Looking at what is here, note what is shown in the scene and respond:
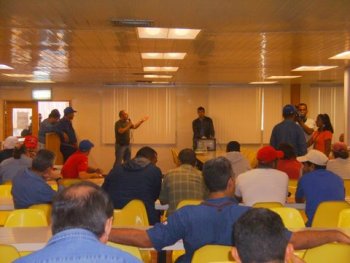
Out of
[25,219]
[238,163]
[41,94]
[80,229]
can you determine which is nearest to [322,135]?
[238,163]

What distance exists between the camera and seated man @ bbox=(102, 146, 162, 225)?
5.02 m

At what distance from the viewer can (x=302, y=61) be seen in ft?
30.6

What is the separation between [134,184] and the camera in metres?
5.02

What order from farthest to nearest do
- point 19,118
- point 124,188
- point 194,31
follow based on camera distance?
point 19,118 → point 194,31 → point 124,188

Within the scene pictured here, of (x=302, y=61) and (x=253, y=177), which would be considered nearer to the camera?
(x=253, y=177)

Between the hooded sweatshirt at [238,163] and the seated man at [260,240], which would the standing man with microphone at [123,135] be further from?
the seated man at [260,240]

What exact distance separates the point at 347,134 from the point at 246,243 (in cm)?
881

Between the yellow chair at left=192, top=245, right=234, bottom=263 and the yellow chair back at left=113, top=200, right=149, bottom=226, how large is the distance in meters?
1.77

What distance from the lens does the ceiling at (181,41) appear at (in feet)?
16.1

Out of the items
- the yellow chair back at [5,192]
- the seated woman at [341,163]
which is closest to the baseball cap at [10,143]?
the yellow chair back at [5,192]

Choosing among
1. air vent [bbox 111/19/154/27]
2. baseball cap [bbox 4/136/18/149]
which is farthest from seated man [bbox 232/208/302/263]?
baseball cap [bbox 4/136/18/149]

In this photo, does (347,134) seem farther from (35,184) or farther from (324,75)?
(35,184)

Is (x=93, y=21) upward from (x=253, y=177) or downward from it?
upward

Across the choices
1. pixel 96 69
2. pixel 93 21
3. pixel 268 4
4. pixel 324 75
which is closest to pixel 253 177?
pixel 268 4
